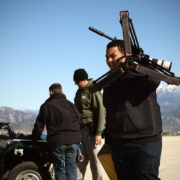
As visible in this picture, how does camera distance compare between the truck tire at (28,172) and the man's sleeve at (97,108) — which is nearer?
the truck tire at (28,172)

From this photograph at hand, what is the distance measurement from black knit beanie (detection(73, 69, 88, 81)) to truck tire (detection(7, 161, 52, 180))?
148 cm

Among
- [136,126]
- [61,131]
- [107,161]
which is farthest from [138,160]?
[61,131]

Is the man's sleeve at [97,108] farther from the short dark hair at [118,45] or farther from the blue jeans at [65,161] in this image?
the short dark hair at [118,45]

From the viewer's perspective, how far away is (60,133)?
17.2 ft

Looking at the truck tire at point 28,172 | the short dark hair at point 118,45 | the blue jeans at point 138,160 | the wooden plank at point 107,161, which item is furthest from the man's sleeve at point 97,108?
the blue jeans at point 138,160

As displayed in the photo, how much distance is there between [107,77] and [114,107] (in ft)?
1.39

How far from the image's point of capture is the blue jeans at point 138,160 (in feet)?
8.82

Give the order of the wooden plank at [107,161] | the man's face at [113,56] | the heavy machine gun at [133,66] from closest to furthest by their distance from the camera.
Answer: the heavy machine gun at [133,66] < the man's face at [113,56] < the wooden plank at [107,161]

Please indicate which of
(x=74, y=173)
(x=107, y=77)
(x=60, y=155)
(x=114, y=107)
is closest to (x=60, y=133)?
(x=60, y=155)

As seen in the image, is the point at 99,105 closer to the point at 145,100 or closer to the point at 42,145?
the point at 42,145

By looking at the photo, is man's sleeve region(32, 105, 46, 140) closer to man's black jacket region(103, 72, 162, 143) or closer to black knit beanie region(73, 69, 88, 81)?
black knit beanie region(73, 69, 88, 81)

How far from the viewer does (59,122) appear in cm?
532

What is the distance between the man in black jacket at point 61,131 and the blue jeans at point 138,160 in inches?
96.5

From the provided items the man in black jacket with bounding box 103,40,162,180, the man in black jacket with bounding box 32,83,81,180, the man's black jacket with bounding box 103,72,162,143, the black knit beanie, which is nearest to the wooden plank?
the man in black jacket with bounding box 103,40,162,180
